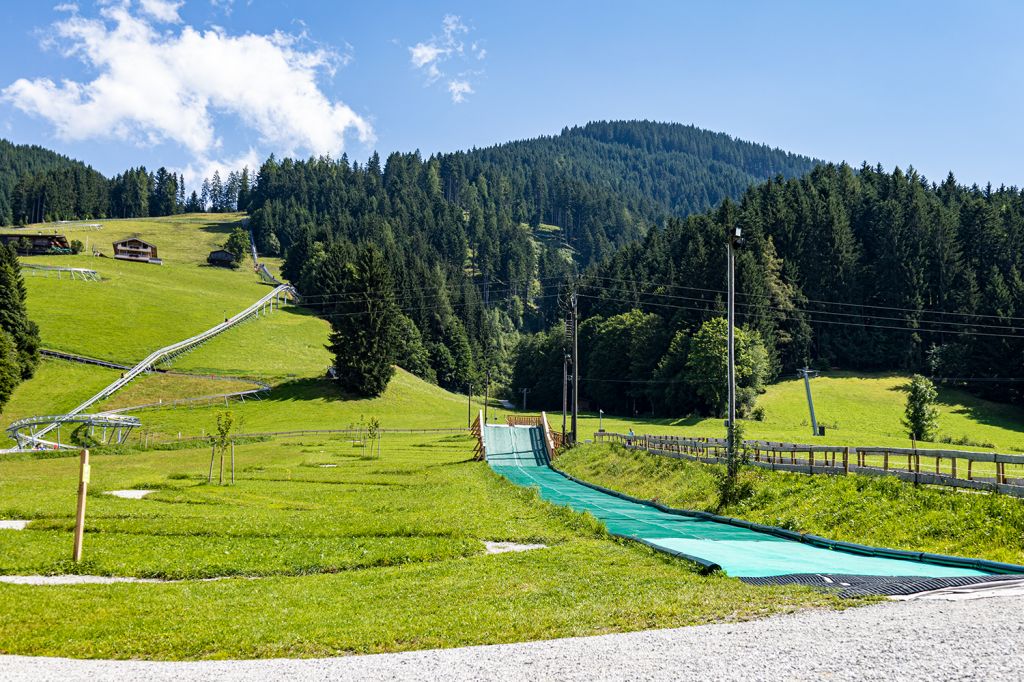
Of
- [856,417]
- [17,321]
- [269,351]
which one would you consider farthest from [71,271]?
[856,417]

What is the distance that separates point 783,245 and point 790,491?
103188 mm

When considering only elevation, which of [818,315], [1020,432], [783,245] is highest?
[783,245]

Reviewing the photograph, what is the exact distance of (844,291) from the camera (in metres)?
115

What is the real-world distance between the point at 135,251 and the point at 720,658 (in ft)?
577

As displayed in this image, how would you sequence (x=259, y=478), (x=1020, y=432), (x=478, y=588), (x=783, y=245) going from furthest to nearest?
(x=783, y=245), (x=1020, y=432), (x=259, y=478), (x=478, y=588)

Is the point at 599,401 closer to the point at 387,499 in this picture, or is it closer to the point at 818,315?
the point at 818,315

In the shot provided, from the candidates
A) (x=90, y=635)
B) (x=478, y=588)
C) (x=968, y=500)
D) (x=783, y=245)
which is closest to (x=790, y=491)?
(x=968, y=500)

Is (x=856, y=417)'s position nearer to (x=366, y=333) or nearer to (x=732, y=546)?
(x=366, y=333)

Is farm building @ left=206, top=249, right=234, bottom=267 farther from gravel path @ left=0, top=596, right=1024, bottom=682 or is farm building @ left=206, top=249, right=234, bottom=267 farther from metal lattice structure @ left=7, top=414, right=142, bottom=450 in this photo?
gravel path @ left=0, top=596, right=1024, bottom=682

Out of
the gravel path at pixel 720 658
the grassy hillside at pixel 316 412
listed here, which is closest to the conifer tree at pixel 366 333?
the grassy hillside at pixel 316 412

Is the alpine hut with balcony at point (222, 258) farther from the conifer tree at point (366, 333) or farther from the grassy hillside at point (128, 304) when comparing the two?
the conifer tree at point (366, 333)

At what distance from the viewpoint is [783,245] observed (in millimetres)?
119438

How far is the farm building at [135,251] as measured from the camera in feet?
523

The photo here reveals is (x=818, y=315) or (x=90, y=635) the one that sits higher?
(x=818, y=315)
